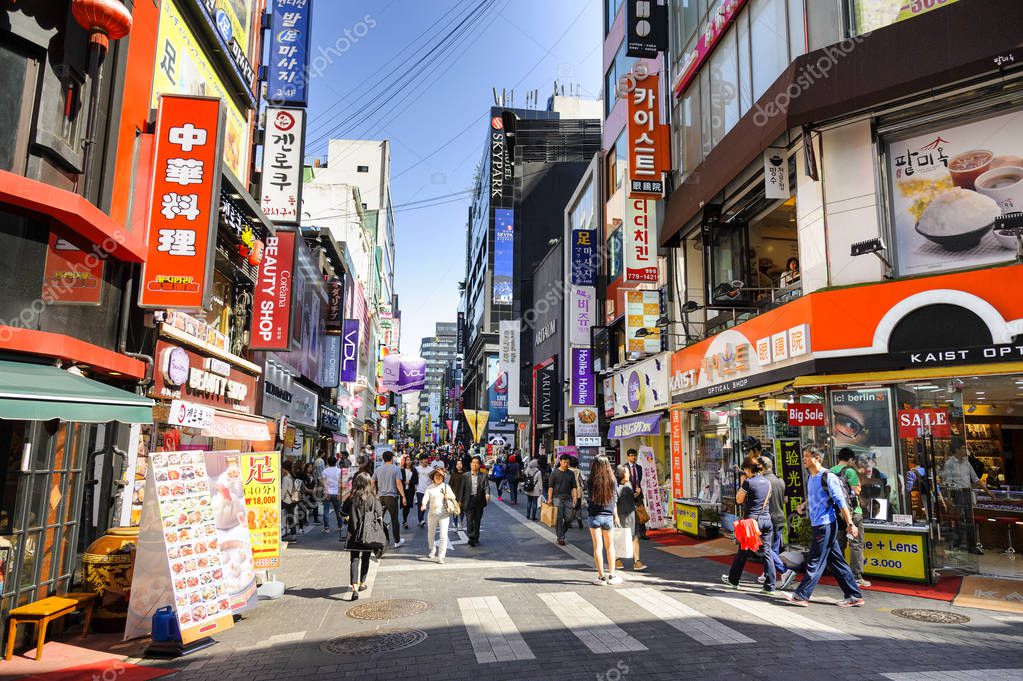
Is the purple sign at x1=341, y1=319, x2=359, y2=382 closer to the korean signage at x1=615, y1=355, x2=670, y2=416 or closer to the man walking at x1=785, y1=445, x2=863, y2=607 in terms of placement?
the korean signage at x1=615, y1=355, x2=670, y2=416

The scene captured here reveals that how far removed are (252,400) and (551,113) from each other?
6097cm

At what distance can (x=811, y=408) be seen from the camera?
11250 millimetres

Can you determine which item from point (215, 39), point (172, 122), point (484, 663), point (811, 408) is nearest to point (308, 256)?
point (215, 39)

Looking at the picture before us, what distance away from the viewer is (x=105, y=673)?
19.4 ft

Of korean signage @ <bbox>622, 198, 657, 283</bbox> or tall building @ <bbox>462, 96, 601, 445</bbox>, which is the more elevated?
tall building @ <bbox>462, 96, 601, 445</bbox>

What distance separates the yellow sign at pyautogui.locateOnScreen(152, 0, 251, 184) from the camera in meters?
10.8

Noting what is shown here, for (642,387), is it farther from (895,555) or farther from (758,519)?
(758,519)

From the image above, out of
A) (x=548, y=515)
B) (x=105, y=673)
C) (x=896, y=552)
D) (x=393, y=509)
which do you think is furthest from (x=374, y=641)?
(x=548, y=515)

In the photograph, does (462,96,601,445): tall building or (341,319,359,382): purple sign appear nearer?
(341,319,359,382): purple sign

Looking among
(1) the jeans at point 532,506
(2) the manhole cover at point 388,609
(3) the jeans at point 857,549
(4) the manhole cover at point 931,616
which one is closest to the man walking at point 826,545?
(4) the manhole cover at point 931,616

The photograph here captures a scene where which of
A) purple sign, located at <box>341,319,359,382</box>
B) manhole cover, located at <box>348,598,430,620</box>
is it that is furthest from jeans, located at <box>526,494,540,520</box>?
purple sign, located at <box>341,319,359,382</box>

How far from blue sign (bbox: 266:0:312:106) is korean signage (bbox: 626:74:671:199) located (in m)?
9.83

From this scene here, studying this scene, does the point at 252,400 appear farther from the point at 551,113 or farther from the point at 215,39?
the point at 551,113

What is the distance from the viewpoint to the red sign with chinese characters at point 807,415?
1120 cm
